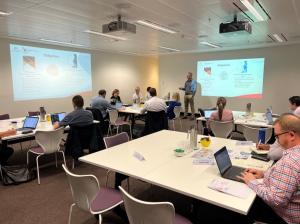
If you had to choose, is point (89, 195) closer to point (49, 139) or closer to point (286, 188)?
point (286, 188)

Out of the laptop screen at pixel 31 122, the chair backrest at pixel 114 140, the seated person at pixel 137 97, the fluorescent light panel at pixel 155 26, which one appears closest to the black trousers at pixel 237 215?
the chair backrest at pixel 114 140

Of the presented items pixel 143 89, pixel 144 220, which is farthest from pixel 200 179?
pixel 143 89

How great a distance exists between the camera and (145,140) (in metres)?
2.92

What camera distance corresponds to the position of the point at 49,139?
3369 millimetres

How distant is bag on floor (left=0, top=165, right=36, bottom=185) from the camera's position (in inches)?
129

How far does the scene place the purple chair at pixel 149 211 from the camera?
1326mm

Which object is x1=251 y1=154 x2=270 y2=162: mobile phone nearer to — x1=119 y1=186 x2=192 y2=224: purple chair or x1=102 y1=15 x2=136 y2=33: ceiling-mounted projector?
x1=119 y1=186 x2=192 y2=224: purple chair

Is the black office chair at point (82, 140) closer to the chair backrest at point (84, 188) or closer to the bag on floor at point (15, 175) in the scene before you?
the bag on floor at point (15, 175)

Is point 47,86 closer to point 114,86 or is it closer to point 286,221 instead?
point 114,86

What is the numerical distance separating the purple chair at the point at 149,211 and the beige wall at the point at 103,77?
6.40 m

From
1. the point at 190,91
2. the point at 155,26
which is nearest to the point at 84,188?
the point at 155,26

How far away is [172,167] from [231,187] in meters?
0.54

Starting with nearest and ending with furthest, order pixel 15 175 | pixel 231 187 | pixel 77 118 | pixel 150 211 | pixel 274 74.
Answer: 1. pixel 150 211
2. pixel 231 187
3. pixel 15 175
4. pixel 77 118
5. pixel 274 74

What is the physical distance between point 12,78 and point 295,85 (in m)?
8.92
